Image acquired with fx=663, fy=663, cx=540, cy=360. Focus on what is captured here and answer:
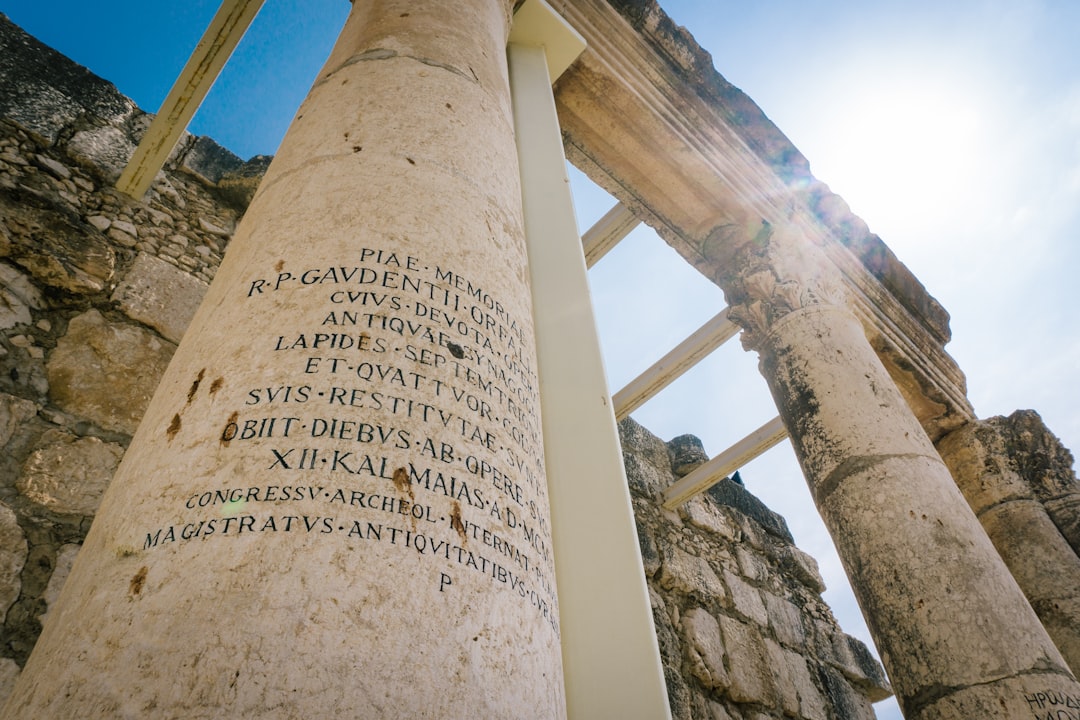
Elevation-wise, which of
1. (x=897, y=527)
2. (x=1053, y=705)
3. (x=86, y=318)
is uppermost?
(x=86, y=318)

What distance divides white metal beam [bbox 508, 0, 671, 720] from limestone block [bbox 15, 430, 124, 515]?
1.58 meters

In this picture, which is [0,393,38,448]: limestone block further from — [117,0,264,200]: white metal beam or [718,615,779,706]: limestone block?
[718,615,779,706]: limestone block

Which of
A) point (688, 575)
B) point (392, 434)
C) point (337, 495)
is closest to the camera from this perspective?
point (337, 495)

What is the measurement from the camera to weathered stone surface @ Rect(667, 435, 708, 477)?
6.06 m

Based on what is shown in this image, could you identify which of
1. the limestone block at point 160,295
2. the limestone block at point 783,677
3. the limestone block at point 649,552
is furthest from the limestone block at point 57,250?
the limestone block at point 783,677

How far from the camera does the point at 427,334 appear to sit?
130 cm

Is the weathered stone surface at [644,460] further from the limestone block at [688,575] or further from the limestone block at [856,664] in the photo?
the limestone block at [856,664]

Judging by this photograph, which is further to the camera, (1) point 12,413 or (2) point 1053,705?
(2) point 1053,705

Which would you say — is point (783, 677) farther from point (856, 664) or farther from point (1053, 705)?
point (1053, 705)

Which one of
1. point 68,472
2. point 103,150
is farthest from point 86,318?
point 103,150

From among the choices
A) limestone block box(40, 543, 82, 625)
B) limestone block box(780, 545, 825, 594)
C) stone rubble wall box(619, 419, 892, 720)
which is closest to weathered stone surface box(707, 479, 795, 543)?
stone rubble wall box(619, 419, 892, 720)

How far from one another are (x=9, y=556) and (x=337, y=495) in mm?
1801

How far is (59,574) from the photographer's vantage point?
7.09 ft

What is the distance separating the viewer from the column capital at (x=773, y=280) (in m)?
4.38
